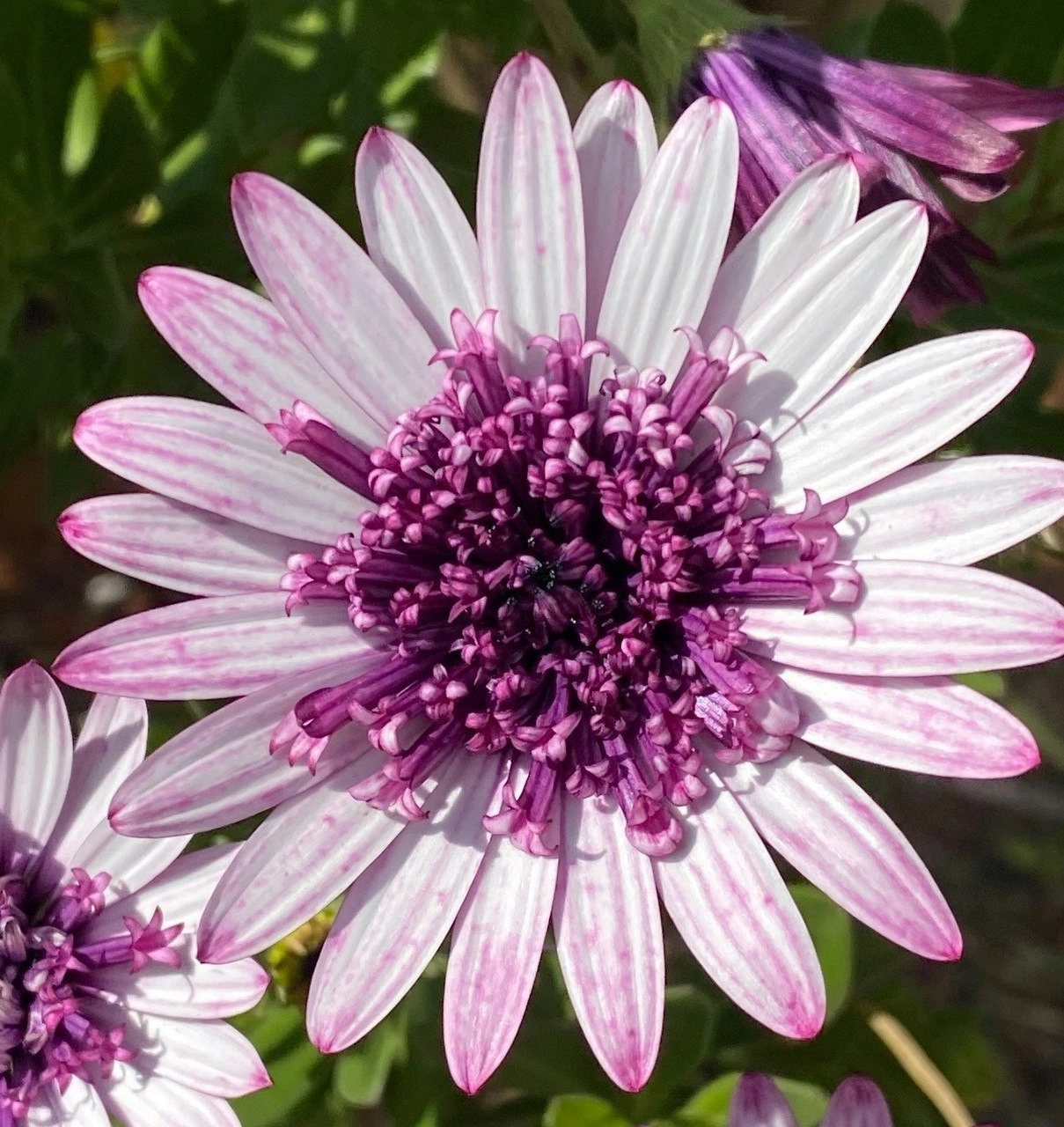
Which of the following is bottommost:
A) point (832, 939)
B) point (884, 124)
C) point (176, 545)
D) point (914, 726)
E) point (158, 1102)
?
point (158, 1102)

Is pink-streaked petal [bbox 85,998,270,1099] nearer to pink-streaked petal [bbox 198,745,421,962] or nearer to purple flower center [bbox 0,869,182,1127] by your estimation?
purple flower center [bbox 0,869,182,1127]

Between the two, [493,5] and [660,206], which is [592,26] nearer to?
[493,5]

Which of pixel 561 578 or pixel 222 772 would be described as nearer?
pixel 222 772

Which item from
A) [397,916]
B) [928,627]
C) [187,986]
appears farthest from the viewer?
[187,986]

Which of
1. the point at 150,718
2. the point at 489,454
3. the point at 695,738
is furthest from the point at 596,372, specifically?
the point at 150,718

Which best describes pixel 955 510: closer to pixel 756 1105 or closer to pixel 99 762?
pixel 756 1105

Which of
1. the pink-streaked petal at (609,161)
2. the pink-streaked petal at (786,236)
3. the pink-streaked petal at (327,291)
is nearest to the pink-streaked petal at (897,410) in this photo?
the pink-streaked petal at (786,236)

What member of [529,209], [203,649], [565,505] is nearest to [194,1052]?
[203,649]
